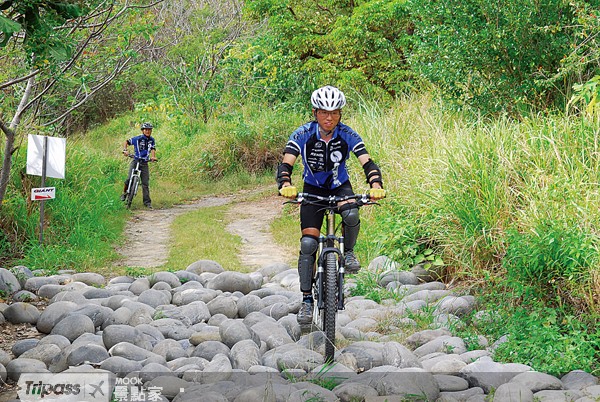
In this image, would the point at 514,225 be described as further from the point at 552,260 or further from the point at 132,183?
the point at 132,183

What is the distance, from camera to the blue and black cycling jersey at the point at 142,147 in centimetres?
1524

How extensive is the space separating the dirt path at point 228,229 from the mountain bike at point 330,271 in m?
4.04

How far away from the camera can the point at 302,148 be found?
6188 millimetres

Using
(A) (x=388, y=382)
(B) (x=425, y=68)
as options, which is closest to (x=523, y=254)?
(A) (x=388, y=382)

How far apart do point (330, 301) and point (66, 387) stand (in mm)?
1926

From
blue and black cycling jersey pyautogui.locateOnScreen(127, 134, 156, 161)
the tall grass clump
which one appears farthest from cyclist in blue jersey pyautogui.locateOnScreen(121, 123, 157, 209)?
the tall grass clump

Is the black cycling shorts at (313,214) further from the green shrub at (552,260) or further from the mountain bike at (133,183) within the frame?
the mountain bike at (133,183)

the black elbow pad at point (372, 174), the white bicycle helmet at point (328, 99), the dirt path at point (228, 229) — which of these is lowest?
the dirt path at point (228, 229)

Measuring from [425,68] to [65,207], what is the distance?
560cm

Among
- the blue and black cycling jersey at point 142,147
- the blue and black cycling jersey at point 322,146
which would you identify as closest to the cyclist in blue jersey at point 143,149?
the blue and black cycling jersey at point 142,147

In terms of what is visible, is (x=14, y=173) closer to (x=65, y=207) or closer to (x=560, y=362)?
(x=65, y=207)

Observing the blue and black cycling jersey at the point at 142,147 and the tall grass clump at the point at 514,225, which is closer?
the tall grass clump at the point at 514,225

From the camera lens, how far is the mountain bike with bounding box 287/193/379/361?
5.79 metres

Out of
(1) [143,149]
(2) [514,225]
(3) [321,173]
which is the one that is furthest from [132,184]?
(3) [321,173]
